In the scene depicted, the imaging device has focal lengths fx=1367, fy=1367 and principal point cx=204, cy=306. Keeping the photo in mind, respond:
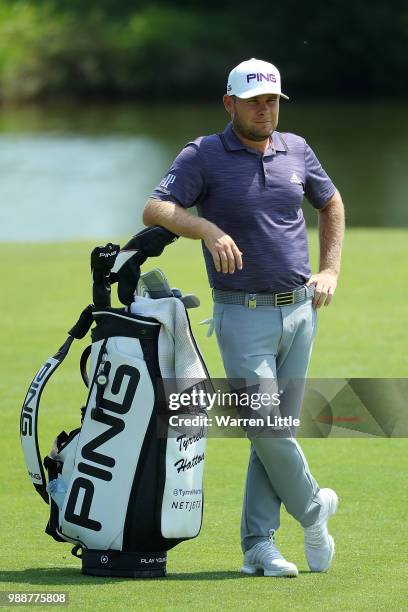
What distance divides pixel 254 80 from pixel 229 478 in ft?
6.50

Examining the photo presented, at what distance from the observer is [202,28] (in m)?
47.9

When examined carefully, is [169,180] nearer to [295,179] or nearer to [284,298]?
[295,179]

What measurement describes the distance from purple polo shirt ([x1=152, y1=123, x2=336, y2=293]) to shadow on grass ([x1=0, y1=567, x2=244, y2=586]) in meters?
0.87

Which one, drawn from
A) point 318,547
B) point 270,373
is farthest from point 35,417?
point 318,547

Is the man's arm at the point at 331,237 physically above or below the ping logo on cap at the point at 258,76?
below

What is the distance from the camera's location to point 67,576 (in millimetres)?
3994

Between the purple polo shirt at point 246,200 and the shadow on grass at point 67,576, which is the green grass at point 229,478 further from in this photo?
the purple polo shirt at point 246,200

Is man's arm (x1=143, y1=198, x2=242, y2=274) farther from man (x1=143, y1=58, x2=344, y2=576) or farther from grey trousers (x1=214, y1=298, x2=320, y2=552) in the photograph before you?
grey trousers (x1=214, y1=298, x2=320, y2=552)

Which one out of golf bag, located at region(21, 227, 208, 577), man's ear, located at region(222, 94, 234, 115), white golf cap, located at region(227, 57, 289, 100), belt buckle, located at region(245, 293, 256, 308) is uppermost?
white golf cap, located at region(227, 57, 289, 100)

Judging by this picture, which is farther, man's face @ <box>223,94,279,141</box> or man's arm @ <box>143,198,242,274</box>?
man's face @ <box>223,94,279,141</box>

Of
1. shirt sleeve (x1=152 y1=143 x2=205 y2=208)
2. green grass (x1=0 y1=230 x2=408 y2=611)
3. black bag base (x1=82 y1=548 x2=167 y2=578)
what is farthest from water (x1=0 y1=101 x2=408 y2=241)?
black bag base (x1=82 y1=548 x2=167 y2=578)

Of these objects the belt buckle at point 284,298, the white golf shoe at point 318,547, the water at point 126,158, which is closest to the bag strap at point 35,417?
the belt buckle at point 284,298

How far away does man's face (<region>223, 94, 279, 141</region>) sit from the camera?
4.18 meters

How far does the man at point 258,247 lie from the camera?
416 cm
